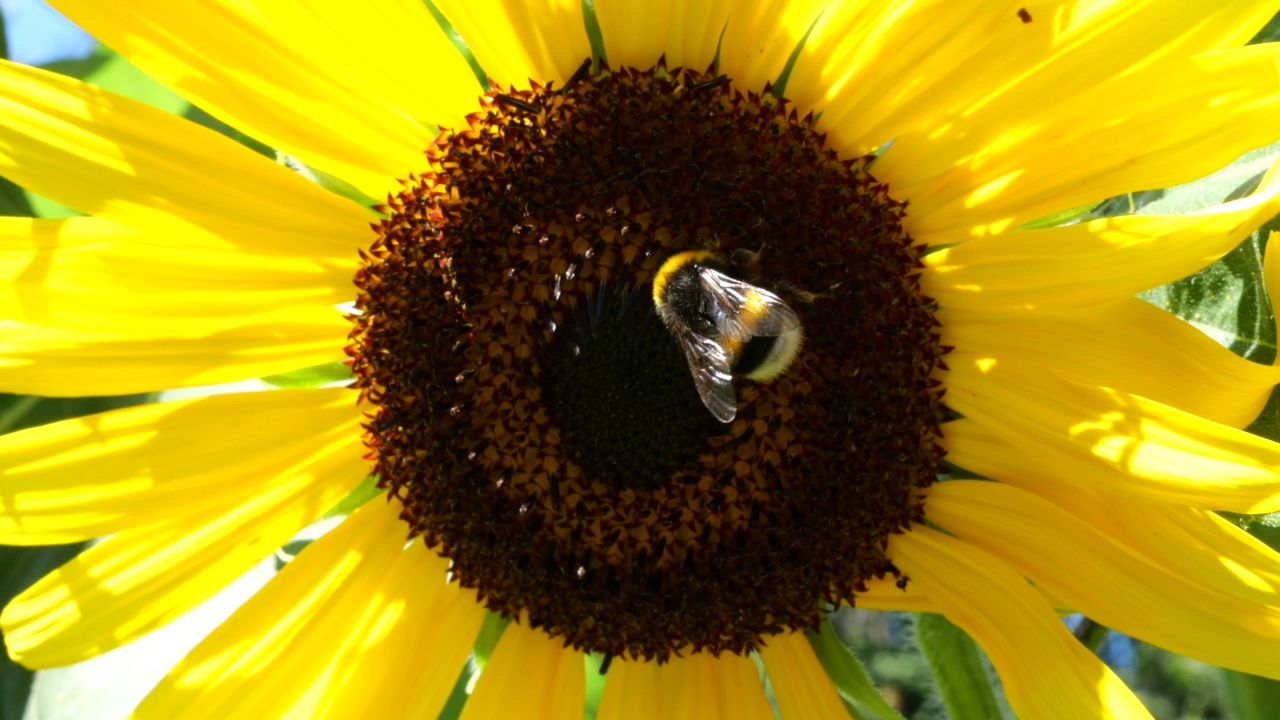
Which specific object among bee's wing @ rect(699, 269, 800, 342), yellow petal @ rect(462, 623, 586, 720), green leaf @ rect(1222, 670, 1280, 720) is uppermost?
bee's wing @ rect(699, 269, 800, 342)

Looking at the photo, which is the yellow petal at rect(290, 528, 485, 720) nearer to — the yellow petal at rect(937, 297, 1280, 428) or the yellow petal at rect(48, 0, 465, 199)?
the yellow petal at rect(48, 0, 465, 199)

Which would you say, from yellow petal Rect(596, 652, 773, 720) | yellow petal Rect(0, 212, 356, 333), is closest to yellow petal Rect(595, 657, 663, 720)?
yellow petal Rect(596, 652, 773, 720)

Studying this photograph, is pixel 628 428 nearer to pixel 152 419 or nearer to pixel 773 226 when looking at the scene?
pixel 773 226

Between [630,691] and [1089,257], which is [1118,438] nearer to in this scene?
[1089,257]

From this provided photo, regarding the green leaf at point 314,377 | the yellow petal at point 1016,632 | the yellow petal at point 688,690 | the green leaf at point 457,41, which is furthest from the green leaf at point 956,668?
the green leaf at point 457,41

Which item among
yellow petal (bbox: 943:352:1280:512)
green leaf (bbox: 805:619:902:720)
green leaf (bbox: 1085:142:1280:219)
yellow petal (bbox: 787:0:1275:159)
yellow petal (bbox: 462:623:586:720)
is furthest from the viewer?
yellow petal (bbox: 462:623:586:720)

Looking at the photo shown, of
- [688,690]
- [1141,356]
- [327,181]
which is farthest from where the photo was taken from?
[688,690]

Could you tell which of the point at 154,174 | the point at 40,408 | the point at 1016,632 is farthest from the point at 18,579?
the point at 1016,632
